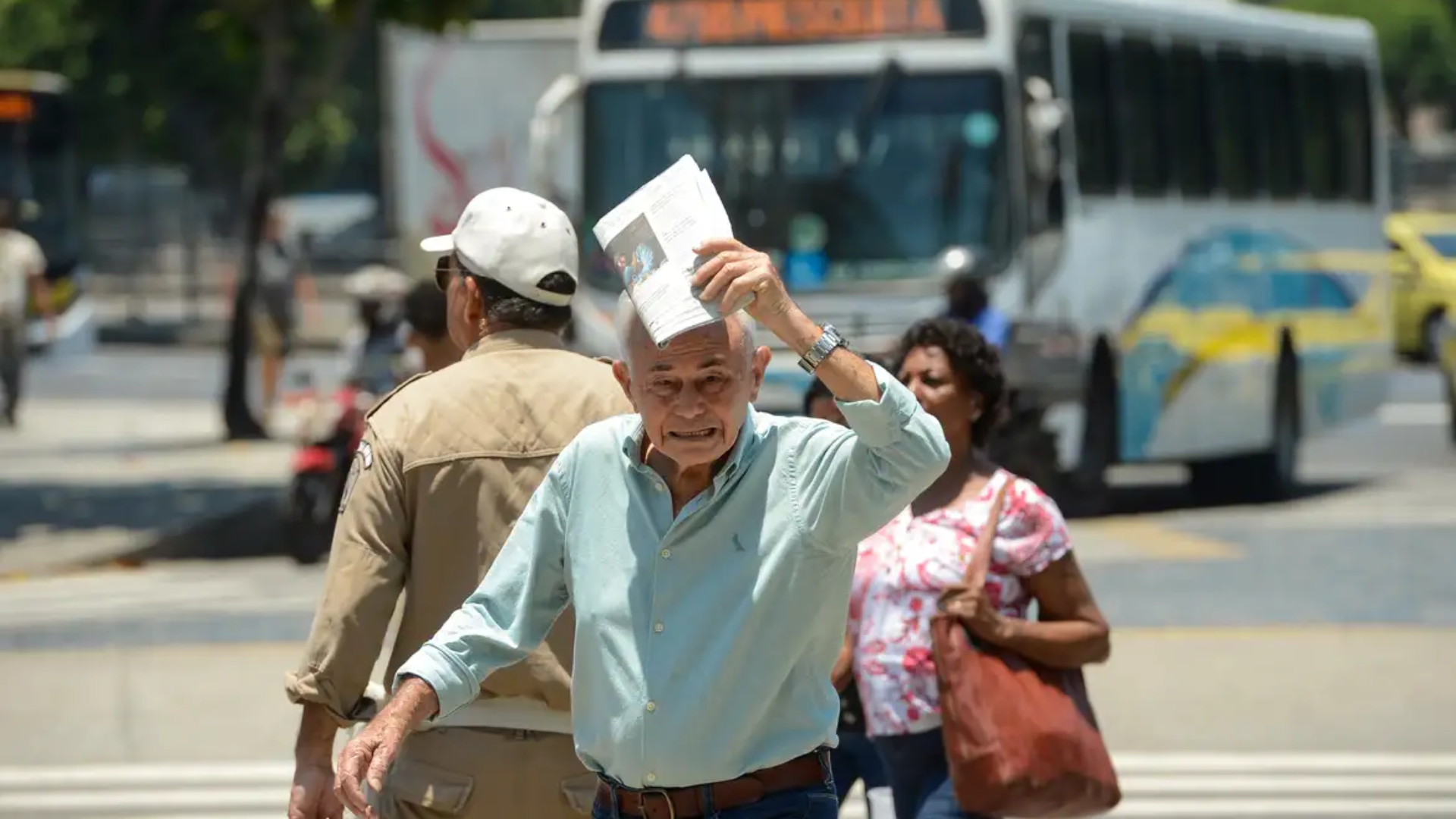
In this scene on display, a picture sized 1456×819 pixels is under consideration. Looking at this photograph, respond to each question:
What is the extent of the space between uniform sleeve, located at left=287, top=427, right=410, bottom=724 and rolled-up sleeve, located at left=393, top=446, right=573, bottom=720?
428 mm

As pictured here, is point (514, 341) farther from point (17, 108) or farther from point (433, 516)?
point (17, 108)

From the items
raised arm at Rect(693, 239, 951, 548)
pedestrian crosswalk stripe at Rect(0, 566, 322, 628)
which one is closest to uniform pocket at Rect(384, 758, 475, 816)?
raised arm at Rect(693, 239, 951, 548)

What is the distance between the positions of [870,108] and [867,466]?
12.2 m

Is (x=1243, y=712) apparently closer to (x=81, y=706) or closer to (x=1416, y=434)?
(x=81, y=706)

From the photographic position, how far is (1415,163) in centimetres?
6334

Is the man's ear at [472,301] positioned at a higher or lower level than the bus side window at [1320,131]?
higher

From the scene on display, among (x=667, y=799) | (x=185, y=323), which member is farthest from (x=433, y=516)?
(x=185, y=323)

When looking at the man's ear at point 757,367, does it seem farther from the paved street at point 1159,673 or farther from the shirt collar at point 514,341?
the paved street at point 1159,673

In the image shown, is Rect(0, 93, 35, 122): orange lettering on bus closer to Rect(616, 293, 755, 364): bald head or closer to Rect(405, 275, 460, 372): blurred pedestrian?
Rect(405, 275, 460, 372): blurred pedestrian

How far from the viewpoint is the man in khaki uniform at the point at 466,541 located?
464 cm

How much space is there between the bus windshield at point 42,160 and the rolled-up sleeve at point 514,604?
29388 mm

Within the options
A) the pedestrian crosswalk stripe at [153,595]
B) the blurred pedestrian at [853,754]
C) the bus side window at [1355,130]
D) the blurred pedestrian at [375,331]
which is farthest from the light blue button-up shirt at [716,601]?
the bus side window at [1355,130]

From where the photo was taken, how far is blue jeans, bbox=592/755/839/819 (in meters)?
4.09

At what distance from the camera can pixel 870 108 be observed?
16.0 meters
